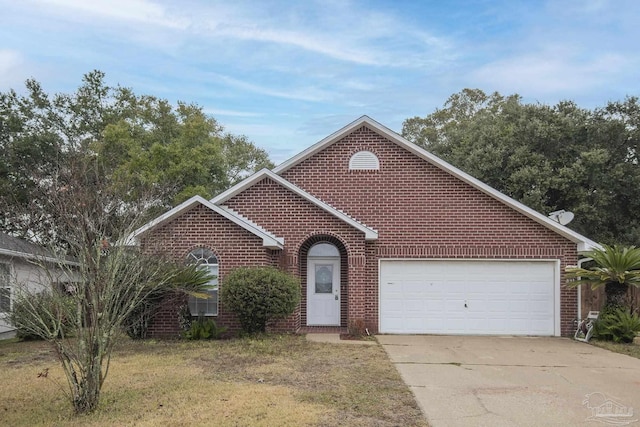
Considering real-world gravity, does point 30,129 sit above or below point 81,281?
above

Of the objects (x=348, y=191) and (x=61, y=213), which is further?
(x=348, y=191)

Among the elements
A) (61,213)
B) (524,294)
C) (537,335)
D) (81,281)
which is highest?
(61,213)

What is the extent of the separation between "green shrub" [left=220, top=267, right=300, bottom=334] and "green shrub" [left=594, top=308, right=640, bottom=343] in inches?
305

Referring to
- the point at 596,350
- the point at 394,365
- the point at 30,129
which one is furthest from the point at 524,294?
the point at 30,129

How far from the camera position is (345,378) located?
9453mm

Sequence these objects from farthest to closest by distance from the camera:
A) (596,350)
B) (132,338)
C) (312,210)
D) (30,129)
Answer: (30,129)
(312,210)
(132,338)
(596,350)

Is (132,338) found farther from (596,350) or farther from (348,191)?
(596,350)

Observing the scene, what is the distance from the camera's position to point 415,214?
1609 cm

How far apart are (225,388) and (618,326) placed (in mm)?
10501

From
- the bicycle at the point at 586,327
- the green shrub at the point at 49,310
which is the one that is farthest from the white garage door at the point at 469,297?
the green shrub at the point at 49,310

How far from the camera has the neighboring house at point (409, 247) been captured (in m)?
15.5

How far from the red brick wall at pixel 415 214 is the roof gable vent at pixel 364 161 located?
0.47 feet

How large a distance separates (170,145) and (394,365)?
24.5 m

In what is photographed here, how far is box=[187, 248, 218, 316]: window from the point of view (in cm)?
1493
